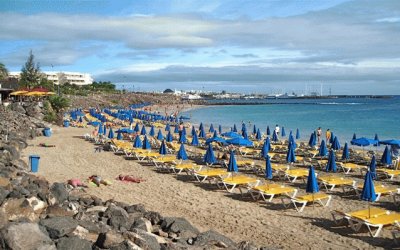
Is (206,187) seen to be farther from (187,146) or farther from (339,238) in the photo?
(187,146)

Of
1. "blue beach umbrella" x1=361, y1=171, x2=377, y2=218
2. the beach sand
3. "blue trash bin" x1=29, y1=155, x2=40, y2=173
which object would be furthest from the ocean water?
"blue trash bin" x1=29, y1=155, x2=40, y2=173

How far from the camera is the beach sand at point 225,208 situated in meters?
8.77

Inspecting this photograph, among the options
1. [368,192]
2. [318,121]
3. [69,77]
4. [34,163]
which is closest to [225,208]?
[368,192]

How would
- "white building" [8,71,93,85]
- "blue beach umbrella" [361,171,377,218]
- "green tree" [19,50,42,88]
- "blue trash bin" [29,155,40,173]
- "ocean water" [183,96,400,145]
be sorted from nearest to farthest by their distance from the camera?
"blue beach umbrella" [361,171,377,218], "blue trash bin" [29,155,40,173], "ocean water" [183,96,400,145], "green tree" [19,50,42,88], "white building" [8,71,93,85]

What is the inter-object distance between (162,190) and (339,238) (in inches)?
225

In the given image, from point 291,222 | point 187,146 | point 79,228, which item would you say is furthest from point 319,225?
point 187,146

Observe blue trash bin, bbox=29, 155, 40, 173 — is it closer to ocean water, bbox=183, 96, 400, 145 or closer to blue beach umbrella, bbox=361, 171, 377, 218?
blue beach umbrella, bbox=361, 171, 377, 218

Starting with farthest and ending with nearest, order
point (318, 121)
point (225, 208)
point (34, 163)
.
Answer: point (318, 121)
point (34, 163)
point (225, 208)

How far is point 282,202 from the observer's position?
1129 centimetres

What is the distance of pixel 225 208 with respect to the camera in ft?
36.0

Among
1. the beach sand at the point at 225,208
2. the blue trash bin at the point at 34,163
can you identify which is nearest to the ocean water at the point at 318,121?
the beach sand at the point at 225,208

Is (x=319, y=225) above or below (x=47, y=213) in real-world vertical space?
below

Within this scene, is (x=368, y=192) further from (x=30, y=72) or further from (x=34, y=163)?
(x=30, y=72)

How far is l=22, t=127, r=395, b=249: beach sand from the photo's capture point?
877 centimetres
